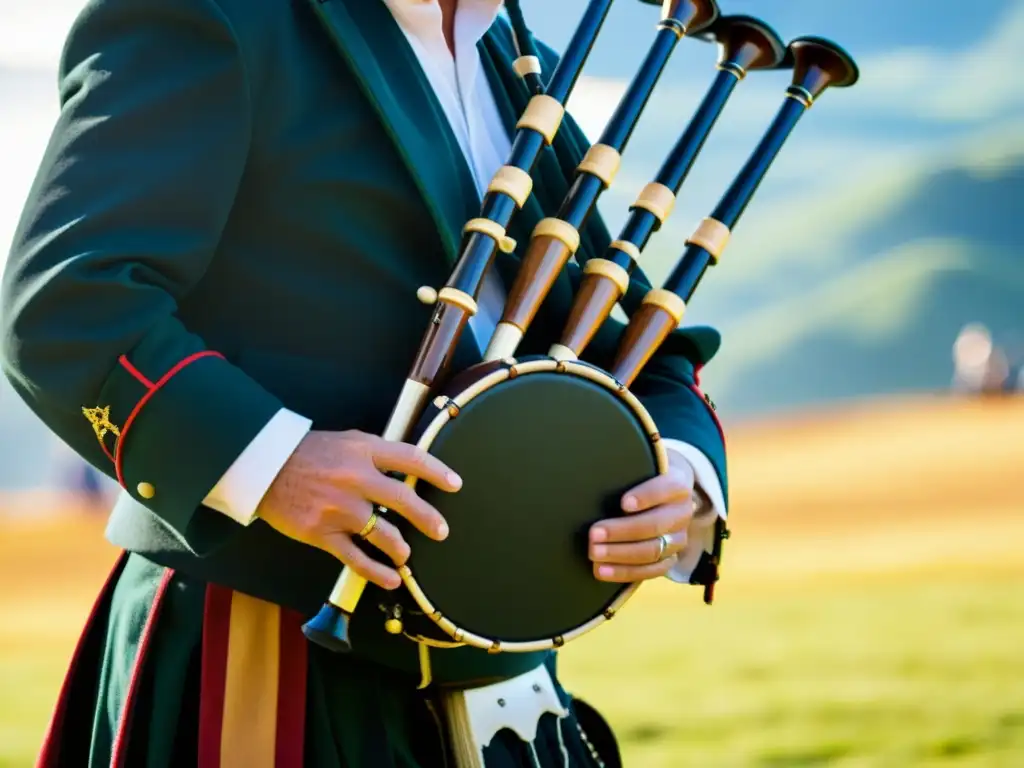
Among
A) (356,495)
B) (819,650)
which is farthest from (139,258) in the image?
(819,650)

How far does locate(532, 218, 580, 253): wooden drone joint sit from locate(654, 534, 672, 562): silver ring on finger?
366 mm

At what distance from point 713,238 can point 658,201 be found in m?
0.11

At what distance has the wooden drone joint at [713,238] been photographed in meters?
1.84

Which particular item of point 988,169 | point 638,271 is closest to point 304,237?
point 638,271

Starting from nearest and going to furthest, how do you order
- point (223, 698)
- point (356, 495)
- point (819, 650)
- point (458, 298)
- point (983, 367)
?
point (356, 495) < point (458, 298) < point (223, 698) < point (819, 650) < point (983, 367)

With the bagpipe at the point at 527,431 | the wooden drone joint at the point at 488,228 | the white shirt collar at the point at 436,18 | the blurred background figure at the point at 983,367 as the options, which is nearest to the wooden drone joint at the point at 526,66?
the white shirt collar at the point at 436,18

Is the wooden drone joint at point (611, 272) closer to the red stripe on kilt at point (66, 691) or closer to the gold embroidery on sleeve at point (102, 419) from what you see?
the gold embroidery on sleeve at point (102, 419)

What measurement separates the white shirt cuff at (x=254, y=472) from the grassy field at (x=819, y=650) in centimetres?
312

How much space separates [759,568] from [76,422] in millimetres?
12279

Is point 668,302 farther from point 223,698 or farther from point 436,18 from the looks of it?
point 223,698

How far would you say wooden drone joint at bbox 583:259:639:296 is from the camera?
169cm

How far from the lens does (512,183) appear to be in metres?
1.58

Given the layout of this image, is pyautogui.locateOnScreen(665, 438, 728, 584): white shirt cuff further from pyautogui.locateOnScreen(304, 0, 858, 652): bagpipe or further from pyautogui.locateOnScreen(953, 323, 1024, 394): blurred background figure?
pyautogui.locateOnScreen(953, 323, 1024, 394): blurred background figure

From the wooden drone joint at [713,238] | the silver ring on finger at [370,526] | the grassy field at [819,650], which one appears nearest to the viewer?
the silver ring on finger at [370,526]
